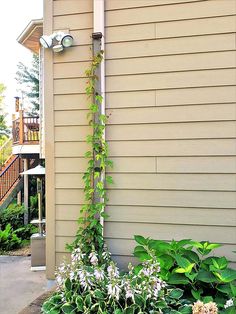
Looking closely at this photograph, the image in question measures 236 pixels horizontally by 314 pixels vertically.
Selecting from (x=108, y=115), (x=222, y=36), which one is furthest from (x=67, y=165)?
(x=222, y=36)

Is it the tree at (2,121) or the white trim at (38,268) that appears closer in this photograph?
the white trim at (38,268)

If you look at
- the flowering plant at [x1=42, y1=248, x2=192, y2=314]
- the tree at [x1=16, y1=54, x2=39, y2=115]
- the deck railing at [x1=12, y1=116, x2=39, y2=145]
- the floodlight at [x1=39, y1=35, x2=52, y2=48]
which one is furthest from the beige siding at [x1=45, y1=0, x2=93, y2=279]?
the tree at [x1=16, y1=54, x2=39, y2=115]

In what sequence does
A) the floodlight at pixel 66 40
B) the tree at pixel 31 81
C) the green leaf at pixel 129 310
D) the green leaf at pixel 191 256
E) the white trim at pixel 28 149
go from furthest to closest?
the tree at pixel 31 81
the white trim at pixel 28 149
the floodlight at pixel 66 40
the green leaf at pixel 191 256
the green leaf at pixel 129 310

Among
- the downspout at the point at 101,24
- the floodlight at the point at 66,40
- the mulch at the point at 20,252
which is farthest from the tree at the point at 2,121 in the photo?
the downspout at the point at 101,24

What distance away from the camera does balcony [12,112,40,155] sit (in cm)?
878

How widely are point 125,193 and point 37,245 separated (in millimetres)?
2061

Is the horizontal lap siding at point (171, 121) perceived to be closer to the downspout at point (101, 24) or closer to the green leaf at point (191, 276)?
the downspout at point (101, 24)

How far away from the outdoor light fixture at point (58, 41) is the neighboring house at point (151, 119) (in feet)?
0.23

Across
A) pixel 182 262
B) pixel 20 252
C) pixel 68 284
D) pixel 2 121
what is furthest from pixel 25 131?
pixel 2 121

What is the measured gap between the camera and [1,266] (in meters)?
Answer: 4.57

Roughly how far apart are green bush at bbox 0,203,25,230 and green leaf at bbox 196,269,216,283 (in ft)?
19.9

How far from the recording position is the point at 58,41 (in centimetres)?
282

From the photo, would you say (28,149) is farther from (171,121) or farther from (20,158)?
(171,121)

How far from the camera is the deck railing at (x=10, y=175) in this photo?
9.02 metres
